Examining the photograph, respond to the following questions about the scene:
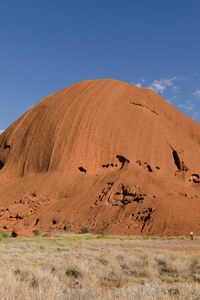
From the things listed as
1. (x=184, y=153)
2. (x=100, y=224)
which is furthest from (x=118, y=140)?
(x=100, y=224)

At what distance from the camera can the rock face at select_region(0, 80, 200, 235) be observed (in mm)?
48125

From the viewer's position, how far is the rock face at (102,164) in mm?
48125

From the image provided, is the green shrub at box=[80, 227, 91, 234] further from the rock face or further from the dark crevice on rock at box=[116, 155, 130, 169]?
the dark crevice on rock at box=[116, 155, 130, 169]

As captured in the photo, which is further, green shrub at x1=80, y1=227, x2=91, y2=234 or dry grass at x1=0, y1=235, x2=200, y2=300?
green shrub at x1=80, y1=227, x2=91, y2=234

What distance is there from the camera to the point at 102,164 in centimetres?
5950

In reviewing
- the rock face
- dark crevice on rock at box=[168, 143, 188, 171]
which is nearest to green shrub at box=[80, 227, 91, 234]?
the rock face

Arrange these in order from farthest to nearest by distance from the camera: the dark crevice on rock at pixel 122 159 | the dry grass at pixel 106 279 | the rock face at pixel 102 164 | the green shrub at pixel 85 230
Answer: the dark crevice on rock at pixel 122 159 < the rock face at pixel 102 164 < the green shrub at pixel 85 230 < the dry grass at pixel 106 279

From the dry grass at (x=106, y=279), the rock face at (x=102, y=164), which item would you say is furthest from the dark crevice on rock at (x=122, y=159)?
the dry grass at (x=106, y=279)

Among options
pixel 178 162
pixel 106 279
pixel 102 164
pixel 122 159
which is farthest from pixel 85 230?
pixel 106 279

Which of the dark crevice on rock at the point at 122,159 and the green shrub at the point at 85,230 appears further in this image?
the dark crevice on rock at the point at 122,159

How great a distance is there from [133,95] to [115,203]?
918 inches

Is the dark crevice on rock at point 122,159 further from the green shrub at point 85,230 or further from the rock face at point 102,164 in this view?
the green shrub at point 85,230

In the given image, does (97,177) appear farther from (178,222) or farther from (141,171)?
(178,222)

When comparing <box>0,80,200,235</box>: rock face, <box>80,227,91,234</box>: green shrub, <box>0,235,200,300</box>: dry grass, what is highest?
<box>0,80,200,235</box>: rock face
